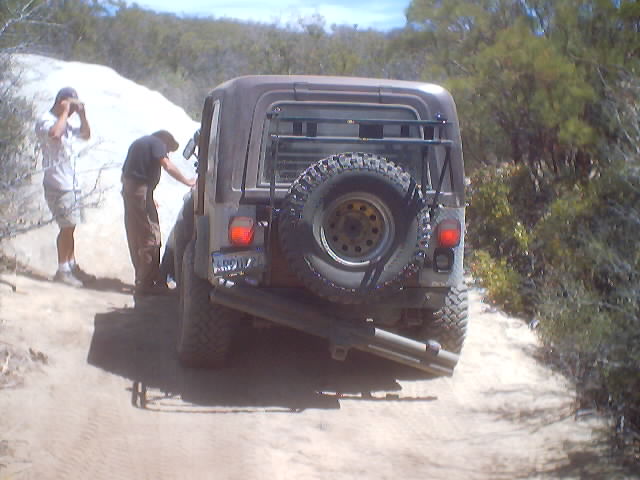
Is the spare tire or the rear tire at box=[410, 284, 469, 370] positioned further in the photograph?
the rear tire at box=[410, 284, 469, 370]

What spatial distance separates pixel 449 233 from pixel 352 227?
69 cm

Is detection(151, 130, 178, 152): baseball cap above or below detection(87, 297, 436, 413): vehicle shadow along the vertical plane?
above

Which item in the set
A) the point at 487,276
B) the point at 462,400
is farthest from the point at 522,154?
the point at 462,400

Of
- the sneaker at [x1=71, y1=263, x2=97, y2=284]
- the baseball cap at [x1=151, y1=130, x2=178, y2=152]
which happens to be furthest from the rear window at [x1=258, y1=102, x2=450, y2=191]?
the sneaker at [x1=71, y1=263, x2=97, y2=284]

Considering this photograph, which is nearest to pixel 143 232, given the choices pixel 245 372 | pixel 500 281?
pixel 245 372

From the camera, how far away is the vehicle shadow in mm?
5273

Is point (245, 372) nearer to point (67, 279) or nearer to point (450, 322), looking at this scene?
point (450, 322)

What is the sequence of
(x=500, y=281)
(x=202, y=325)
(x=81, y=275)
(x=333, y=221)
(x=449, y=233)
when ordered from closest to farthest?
(x=333, y=221), (x=449, y=233), (x=202, y=325), (x=500, y=281), (x=81, y=275)

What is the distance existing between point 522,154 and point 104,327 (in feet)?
17.9

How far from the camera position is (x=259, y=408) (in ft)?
16.9

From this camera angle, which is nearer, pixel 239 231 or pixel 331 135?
pixel 239 231

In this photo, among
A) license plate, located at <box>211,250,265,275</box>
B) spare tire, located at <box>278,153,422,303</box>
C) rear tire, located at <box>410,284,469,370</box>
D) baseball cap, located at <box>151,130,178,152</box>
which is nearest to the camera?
spare tire, located at <box>278,153,422,303</box>

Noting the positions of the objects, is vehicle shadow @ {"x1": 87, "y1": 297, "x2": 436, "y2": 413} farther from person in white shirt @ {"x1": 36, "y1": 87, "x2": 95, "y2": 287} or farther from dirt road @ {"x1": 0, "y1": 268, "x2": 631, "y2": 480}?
person in white shirt @ {"x1": 36, "y1": 87, "x2": 95, "y2": 287}

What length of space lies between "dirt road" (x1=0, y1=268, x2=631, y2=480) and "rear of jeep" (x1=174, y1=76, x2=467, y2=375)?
34 centimetres
